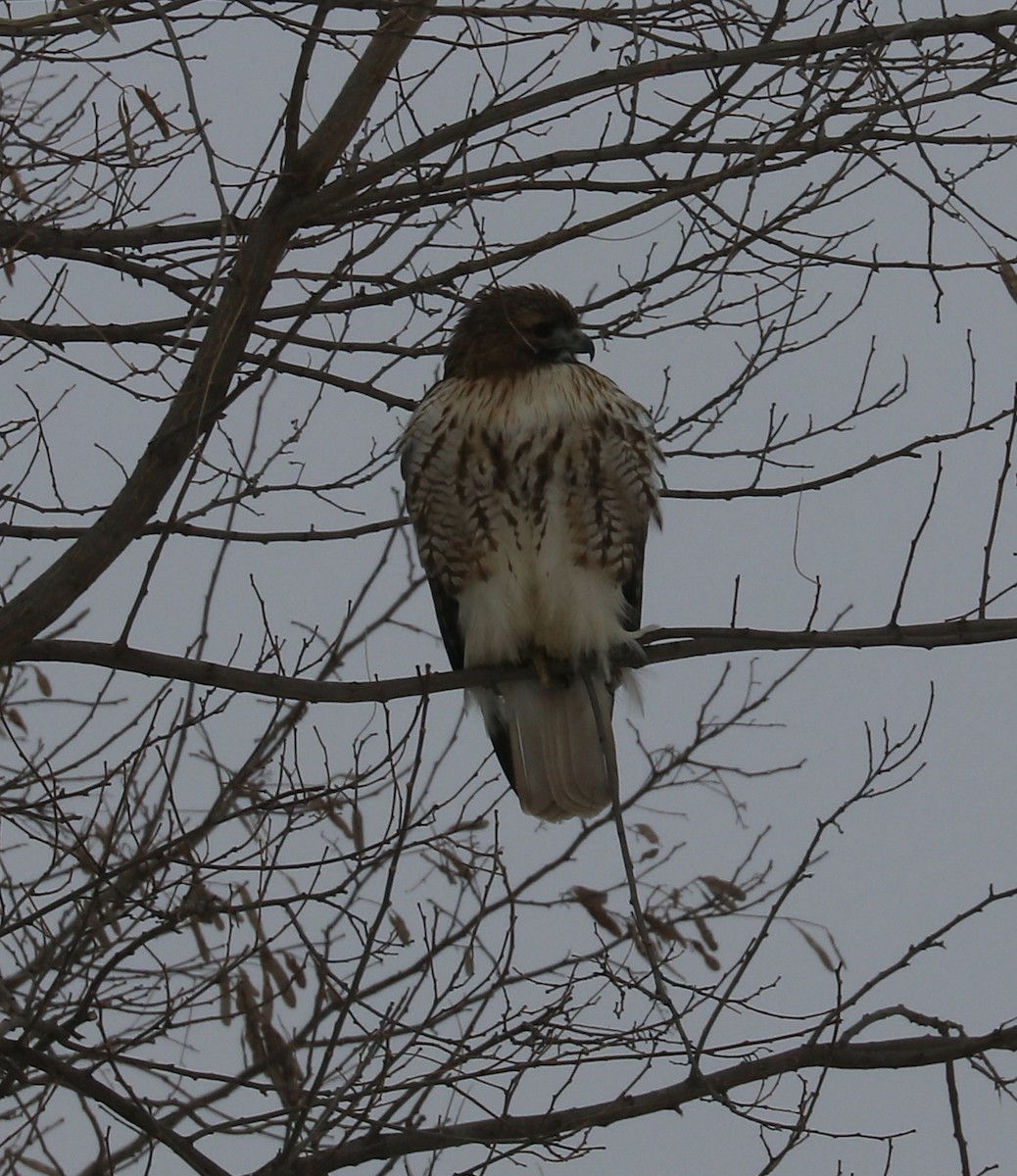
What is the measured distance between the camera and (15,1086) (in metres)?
3.60

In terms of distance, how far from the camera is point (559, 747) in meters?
5.21

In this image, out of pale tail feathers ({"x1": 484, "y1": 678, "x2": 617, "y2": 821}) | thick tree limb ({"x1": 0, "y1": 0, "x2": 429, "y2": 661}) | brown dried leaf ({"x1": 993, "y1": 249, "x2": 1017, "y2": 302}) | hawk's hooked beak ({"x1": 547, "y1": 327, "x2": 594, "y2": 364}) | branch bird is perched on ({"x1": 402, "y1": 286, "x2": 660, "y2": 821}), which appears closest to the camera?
thick tree limb ({"x1": 0, "y1": 0, "x2": 429, "y2": 661})

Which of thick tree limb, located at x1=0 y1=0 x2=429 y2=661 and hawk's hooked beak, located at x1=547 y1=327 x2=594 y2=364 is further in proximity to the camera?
hawk's hooked beak, located at x1=547 y1=327 x2=594 y2=364

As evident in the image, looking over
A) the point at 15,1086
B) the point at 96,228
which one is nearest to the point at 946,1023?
the point at 15,1086

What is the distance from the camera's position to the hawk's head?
16.5 ft

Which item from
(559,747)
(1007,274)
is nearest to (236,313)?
(1007,274)

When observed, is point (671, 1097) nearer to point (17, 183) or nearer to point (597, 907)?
point (597, 907)

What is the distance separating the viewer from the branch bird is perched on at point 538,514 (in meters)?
4.87

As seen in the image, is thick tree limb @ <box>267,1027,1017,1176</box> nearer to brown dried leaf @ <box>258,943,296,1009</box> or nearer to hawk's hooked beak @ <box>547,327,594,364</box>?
brown dried leaf @ <box>258,943,296,1009</box>

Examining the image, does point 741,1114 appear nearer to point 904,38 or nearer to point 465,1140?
point 465,1140

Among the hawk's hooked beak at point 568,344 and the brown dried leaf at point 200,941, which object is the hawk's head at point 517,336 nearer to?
the hawk's hooked beak at point 568,344

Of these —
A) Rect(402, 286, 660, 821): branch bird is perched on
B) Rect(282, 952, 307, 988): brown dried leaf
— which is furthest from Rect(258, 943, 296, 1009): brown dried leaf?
Rect(402, 286, 660, 821): branch bird is perched on

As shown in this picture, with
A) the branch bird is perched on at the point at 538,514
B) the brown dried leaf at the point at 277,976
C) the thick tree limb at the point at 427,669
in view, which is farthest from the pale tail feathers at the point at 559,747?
the brown dried leaf at the point at 277,976

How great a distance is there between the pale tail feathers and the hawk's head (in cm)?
92
